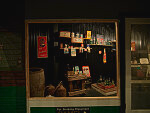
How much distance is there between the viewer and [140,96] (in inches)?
111

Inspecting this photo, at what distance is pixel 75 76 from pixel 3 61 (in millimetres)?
2595

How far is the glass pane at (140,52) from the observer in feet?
8.96

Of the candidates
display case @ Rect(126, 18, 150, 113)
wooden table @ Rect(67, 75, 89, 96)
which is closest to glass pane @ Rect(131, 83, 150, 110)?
display case @ Rect(126, 18, 150, 113)

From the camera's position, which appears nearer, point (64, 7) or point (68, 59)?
point (64, 7)

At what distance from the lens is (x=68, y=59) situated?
17.7 feet

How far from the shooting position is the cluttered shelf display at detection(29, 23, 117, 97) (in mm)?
4676

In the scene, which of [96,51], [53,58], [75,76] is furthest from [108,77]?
[53,58]

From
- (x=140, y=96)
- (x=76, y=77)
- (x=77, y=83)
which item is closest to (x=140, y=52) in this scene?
(x=140, y=96)

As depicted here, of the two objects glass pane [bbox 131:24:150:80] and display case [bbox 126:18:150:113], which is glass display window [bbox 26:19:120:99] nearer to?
display case [bbox 126:18:150:113]

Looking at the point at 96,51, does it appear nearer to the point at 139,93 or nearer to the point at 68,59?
the point at 68,59

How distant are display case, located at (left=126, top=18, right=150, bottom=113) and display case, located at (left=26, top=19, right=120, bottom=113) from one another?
0.77 metres

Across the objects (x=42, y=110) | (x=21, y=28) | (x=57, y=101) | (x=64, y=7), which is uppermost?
(x=64, y=7)

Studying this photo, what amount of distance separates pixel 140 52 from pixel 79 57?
10.0 feet

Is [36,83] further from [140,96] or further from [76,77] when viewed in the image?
[140,96]
